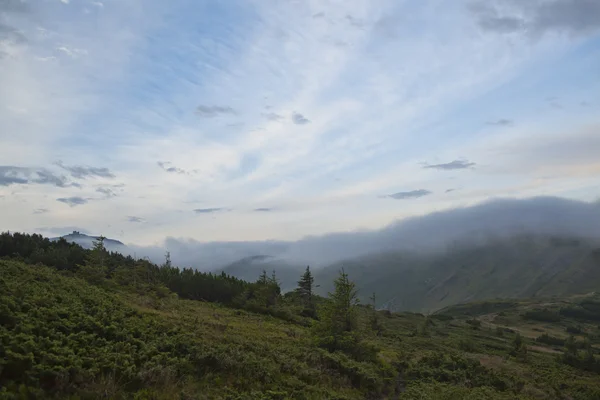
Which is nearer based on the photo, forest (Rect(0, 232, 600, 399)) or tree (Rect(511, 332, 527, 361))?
forest (Rect(0, 232, 600, 399))

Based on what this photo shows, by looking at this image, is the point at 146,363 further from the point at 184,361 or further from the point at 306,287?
the point at 306,287

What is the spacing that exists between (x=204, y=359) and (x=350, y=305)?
49.2 ft

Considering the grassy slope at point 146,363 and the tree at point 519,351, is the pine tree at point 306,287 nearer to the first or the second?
the tree at point 519,351

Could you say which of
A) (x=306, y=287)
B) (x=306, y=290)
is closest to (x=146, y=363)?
(x=306, y=287)

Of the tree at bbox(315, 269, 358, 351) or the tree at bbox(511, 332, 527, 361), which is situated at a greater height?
the tree at bbox(315, 269, 358, 351)

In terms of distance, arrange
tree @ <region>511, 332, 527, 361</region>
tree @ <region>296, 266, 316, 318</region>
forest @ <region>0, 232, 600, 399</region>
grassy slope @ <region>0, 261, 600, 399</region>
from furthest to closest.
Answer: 1. tree @ <region>296, 266, 316, 318</region>
2. tree @ <region>511, 332, 527, 361</region>
3. forest @ <region>0, 232, 600, 399</region>
4. grassy slope @ <region>0, 261, 600, 399</region>

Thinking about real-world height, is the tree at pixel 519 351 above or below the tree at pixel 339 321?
below

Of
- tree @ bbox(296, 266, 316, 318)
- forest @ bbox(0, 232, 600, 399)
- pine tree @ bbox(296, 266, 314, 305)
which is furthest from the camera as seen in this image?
pine tree @ bbox(296, 266, 314, 305)

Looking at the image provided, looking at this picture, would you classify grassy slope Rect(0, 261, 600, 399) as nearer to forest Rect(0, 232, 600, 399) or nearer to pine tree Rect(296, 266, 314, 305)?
forest Rect(0, 232, 600, 399)

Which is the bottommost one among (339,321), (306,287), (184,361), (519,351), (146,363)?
(519,351)

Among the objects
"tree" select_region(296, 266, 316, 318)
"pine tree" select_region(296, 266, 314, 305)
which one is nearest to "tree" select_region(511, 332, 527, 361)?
"tree" select_region(296, 266, 316, 318)

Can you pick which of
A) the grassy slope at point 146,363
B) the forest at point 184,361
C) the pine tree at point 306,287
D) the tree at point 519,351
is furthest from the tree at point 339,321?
the pine tree at point 306,287

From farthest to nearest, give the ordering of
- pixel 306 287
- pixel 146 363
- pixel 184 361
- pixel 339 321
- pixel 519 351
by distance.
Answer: pixel 306 287 < pixel 519 351 < pixel 339 321 < pixel 184 361 < pixel 146 363

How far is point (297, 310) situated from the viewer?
65.1 meters
